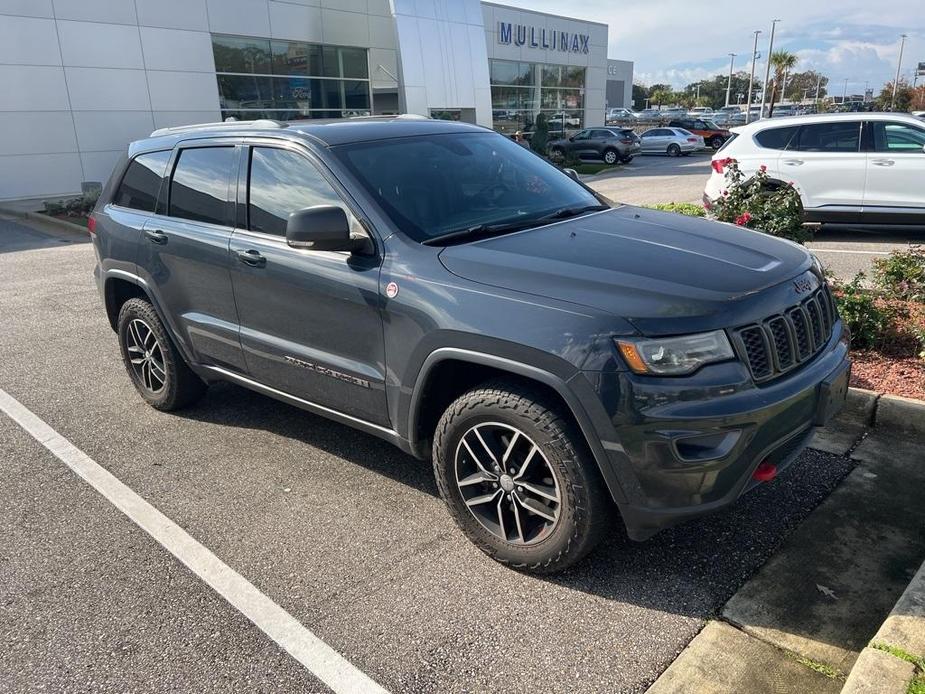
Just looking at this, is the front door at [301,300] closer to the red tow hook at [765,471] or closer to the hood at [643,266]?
the hood at [643,266]

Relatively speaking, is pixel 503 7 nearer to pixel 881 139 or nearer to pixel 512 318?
pixel 881 139

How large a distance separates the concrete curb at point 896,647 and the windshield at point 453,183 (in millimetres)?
2298

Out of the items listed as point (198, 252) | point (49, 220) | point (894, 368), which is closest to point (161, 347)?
point (198, 252)

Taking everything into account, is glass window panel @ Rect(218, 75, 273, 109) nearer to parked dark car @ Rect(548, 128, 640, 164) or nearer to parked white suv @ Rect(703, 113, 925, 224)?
parked dark car @ Rect(548, 128, 640, 164)

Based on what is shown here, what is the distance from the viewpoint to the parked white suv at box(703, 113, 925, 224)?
9.41 meters

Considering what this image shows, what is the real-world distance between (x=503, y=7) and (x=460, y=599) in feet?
115

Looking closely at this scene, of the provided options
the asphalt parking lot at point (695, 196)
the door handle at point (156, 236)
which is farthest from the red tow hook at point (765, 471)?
the asphalt parking lot at point (695, 196)

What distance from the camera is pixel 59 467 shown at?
4.28 metres

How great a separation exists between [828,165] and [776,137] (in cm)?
82

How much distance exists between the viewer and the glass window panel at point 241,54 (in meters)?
22.5

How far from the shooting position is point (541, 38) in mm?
36844

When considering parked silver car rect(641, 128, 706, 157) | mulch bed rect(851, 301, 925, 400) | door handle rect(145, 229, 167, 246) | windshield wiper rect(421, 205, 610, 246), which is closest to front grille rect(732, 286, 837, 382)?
windshield wiper rect(421, 205, 610, 246)

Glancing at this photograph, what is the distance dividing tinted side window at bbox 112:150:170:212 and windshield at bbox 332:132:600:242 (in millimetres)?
1710

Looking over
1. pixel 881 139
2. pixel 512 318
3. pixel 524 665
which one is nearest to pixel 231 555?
pixel 524 665
